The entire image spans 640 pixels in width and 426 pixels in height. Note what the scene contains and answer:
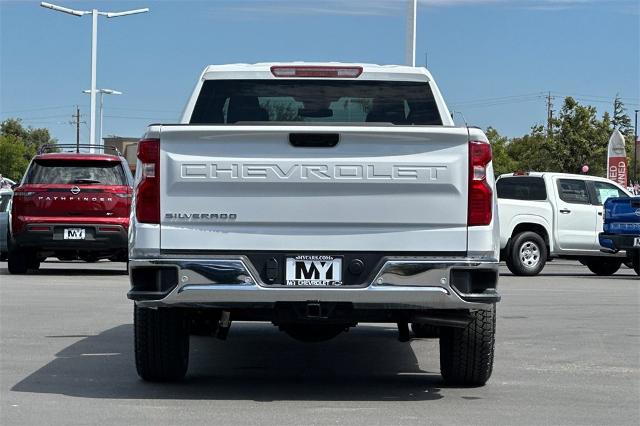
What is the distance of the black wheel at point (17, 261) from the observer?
760 inches

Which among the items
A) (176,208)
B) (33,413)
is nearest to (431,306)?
(176,208)

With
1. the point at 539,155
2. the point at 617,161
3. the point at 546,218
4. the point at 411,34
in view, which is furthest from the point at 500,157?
the point at 546,218

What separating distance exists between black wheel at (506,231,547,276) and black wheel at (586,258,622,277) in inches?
93.6

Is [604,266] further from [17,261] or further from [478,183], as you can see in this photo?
[478,183]

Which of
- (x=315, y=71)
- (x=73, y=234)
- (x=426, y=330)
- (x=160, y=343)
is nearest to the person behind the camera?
(x=160, y=343)

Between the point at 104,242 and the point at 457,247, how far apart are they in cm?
1164

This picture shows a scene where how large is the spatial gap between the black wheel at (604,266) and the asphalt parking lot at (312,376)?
10.1 meters

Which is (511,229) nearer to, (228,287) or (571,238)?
(571,238)

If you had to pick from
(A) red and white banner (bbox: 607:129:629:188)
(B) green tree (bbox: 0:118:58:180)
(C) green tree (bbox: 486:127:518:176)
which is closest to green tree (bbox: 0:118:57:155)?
(B) green tree (bbox: 0:118:58:180)

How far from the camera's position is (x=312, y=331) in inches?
372

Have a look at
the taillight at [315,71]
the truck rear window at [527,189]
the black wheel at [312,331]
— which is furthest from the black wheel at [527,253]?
the taillight at [315,71]

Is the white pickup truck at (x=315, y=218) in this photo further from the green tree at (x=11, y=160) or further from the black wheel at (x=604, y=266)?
the green tree at (x=11, y=160)

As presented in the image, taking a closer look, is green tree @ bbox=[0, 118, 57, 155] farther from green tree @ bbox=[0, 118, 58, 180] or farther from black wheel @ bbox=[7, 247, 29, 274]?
black wheel @ bbox=[7, 247, 29, 274]

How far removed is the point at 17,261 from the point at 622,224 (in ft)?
32.6
